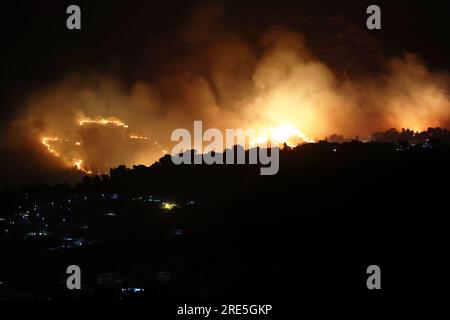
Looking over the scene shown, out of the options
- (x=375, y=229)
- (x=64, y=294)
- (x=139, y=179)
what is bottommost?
(x=64, y=294)

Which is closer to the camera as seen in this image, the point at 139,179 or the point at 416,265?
the point at 416,265

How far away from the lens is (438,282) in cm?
3700

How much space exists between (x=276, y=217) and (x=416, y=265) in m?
13.5

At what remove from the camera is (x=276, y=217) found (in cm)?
4969

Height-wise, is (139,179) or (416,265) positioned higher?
(139,179)

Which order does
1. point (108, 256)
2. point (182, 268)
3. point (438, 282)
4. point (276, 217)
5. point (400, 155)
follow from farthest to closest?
point (400, 155)
point (276, 217)
point (108, 256)
point (182, 268)
point (438, 282)

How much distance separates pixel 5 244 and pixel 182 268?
696 inches
